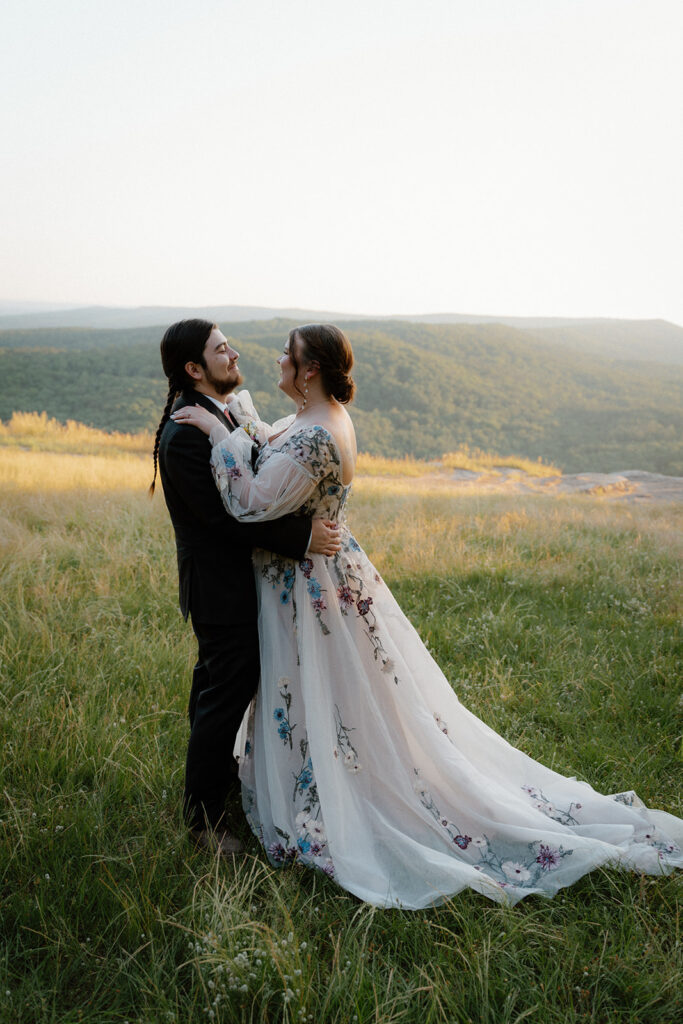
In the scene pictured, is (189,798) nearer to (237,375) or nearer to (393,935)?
(393,935)

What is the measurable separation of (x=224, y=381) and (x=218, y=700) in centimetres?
139

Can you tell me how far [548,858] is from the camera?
276 centimetres

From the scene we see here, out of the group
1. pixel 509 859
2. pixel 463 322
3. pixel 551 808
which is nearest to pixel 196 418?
pixel 509 859

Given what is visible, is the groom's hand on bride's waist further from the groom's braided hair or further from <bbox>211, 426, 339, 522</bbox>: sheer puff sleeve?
the groom's braided hair

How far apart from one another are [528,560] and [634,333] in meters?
114

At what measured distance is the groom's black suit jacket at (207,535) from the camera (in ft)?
8.90

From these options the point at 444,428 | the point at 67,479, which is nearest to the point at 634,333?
the point at 444,428

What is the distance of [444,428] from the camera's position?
54062 millimetres

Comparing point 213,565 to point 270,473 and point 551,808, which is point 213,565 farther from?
point 551,808

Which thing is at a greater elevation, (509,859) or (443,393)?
(509,859)

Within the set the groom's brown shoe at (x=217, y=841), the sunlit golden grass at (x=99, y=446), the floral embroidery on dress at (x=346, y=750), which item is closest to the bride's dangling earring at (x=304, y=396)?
the floral embroidery on dress at (x=346, y=750)

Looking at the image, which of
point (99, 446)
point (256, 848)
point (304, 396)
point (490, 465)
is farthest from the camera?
point (490, 465)

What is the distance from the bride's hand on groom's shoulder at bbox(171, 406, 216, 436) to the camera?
8.92 ft

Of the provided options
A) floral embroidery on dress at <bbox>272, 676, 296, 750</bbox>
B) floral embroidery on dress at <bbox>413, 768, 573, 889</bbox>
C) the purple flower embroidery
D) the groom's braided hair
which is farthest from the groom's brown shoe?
the groom's braided hair
